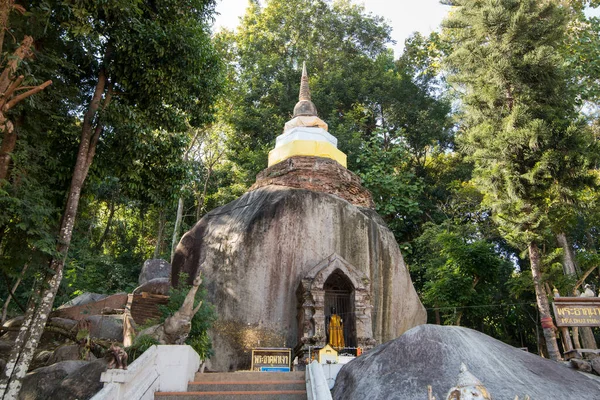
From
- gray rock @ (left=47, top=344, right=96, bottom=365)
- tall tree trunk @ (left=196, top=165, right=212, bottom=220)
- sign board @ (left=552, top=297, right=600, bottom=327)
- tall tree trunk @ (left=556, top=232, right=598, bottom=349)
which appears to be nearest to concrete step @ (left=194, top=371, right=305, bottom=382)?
gray rock @ (left=47, top=344, right=96, bottom=365)

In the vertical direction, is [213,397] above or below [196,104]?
below

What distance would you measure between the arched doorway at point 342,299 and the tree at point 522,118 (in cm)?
472

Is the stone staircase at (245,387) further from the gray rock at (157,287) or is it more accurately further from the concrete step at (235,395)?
the gray rock at (157,287)

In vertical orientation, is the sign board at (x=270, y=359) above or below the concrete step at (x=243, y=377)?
above

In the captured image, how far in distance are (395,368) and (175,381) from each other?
325 cm

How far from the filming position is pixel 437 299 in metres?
16.1

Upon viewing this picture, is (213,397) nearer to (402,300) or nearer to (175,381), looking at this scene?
(175,381)

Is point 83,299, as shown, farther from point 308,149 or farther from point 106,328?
point 308,149

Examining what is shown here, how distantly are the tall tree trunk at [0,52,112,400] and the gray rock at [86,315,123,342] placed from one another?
699 cm

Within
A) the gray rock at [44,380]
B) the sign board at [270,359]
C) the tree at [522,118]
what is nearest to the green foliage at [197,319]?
the sign board at [270,359]

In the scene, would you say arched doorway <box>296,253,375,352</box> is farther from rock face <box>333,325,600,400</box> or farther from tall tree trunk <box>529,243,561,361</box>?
tall tree trunk <box>529,243,561,361</box>

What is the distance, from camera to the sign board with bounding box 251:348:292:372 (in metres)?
9.65

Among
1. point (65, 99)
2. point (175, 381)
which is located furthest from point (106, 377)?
point (65, 99)

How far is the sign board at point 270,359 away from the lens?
965 centimetres
